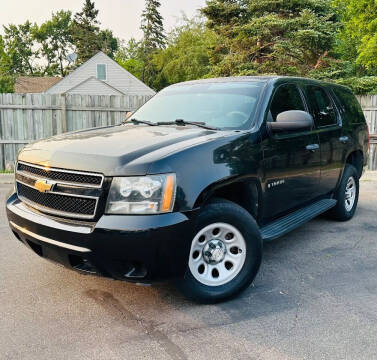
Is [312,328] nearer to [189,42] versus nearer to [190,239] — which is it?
[190,239]

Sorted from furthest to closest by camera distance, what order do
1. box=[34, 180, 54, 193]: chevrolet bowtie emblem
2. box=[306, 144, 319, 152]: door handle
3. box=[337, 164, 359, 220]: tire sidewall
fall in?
box=[337, 164, 359, 220]: tire sidewall, box=[306, 144, 319, 152]: door handle, box=[34, 180, 54, 193]: chevrolet bowtie emblem

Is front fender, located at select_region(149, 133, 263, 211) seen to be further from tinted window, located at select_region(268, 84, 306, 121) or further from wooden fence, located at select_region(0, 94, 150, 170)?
wooden fence, located at select_region(0, 94, 150, 170)

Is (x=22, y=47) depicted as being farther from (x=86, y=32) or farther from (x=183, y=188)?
(x=183, y=188)

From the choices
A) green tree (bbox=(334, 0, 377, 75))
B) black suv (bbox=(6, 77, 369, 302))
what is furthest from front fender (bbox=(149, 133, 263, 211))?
green tree (bbox=(334, 0, 377, 75))

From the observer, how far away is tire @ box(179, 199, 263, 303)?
2.91 meters

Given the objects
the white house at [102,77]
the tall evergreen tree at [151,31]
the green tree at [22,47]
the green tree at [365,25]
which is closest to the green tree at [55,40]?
the green tree at [22,47]

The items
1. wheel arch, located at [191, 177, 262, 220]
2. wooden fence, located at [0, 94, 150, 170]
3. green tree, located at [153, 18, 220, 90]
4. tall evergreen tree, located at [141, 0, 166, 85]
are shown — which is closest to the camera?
wheel arch, located at [191, 177, 262, 220]

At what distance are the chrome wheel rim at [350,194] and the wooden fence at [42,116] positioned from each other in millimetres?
7019

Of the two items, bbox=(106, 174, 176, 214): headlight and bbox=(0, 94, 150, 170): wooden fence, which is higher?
bbox=(0, 94, 150, 170): wooden fence

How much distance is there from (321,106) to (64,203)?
3.41m

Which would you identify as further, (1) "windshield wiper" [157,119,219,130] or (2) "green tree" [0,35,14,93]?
(2) "green tree" [0,35,14,93]

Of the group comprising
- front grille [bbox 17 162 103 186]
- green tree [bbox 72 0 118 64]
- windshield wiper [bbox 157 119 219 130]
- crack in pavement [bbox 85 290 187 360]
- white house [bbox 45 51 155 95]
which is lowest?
crack in pavement [bbox 85 290 187 360]

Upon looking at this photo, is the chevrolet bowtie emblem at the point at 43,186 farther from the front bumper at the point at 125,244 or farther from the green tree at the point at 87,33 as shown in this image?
the green tree at the point at 87,33

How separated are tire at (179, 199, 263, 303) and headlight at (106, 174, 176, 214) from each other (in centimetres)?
38
